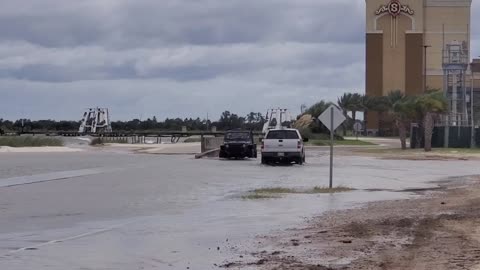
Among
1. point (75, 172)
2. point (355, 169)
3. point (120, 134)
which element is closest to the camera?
point (75, 172)

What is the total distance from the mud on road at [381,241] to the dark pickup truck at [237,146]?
2846cm

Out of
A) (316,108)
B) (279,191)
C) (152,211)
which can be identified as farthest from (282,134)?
(316,108)

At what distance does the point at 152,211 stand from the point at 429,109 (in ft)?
151

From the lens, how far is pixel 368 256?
1083 cm

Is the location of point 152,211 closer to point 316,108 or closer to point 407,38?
point 316,108

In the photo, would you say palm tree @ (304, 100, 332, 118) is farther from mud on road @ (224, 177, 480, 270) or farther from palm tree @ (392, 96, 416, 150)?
mud on road @ (224, 177, 480, 270)

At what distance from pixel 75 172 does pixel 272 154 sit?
36.9 ft

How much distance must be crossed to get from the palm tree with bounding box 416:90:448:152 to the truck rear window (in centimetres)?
2147

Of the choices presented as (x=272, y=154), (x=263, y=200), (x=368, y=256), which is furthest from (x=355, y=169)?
(x=368, y=256)

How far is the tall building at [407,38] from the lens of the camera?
122 meters

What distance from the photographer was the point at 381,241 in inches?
485

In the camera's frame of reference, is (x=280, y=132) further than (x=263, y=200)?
Yes

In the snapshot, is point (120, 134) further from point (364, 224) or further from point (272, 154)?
point (364, 224)

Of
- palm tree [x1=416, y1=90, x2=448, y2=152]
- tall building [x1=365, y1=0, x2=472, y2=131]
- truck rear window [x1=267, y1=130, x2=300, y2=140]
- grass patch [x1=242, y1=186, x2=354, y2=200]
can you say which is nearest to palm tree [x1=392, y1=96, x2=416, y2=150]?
palm tree [x1=416, y1=90, x2=448, y2=152]
